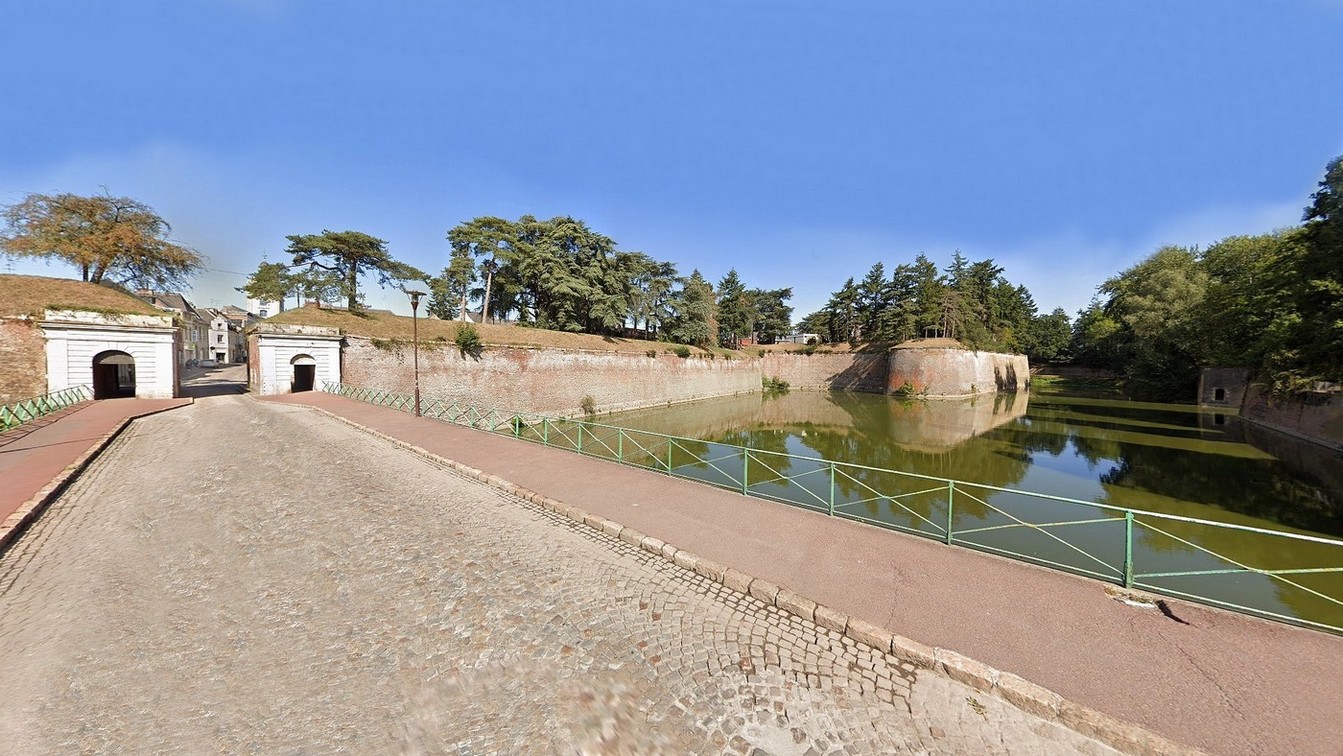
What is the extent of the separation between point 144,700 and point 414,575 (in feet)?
6.21

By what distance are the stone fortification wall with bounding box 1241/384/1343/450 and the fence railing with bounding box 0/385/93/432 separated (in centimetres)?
4252

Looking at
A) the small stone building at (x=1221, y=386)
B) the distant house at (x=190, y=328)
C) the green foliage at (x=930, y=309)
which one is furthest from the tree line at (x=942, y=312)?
the distant house at (x=190, y=328)

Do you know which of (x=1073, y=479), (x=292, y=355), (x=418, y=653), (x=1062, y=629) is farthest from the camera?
(x=292, y=355)

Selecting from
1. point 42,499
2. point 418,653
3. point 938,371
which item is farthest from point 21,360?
point 938,371

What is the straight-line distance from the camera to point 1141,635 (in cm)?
348

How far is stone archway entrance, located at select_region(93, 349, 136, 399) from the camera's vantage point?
56.5ft

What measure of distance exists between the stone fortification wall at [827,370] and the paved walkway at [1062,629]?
4234cm

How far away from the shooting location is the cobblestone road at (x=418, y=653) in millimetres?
2697

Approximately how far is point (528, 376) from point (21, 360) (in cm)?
1772

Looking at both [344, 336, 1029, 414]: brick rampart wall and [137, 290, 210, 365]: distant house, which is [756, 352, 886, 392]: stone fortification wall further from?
[137, 290, 210, 365]: distant house

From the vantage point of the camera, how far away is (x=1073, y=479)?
13.3 meters

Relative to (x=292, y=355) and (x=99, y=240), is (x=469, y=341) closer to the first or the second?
(x=292, y=355)

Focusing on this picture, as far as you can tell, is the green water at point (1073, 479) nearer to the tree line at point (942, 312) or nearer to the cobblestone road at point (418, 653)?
the cobblestone road at point (418, 653)

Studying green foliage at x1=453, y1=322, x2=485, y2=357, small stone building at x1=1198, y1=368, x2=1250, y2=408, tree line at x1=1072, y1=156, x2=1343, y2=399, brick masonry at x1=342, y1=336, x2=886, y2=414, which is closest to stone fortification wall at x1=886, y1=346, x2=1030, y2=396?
brick masonry at x1=342, y1=336, x2=886, y2=414
